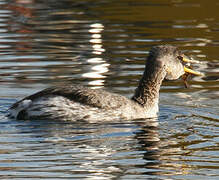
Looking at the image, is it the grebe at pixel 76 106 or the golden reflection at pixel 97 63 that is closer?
the grebe at pixel 76 106

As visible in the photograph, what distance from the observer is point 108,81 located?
1720cm

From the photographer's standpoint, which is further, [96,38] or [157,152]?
[96,38]

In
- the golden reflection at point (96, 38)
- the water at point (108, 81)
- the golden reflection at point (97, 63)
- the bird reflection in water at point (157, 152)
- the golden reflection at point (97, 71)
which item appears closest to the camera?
the bird reflection in water at point (157, 152)

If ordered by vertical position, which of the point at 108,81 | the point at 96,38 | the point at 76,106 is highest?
the point at 76,106

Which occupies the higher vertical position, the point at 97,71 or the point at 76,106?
the point at 76,106

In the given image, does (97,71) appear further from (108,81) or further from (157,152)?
(157,152)

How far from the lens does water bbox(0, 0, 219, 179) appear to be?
11094 mm

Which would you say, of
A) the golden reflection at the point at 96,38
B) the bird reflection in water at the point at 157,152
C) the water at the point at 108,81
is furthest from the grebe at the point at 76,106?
the golden reflection at the point at 96,38

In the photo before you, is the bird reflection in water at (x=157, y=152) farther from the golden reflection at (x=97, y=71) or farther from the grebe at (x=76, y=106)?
the golden reflection at (x=97, y=71)

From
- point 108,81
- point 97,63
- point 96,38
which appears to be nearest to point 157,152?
point 108,81

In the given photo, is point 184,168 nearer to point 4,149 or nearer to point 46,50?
A: point 4,149

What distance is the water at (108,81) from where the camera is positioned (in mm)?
11094

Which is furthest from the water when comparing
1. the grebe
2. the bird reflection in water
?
the grebe

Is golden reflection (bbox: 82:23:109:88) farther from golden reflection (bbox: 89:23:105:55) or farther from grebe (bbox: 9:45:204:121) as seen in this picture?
grebe (bbox: 9:45:204:121)
